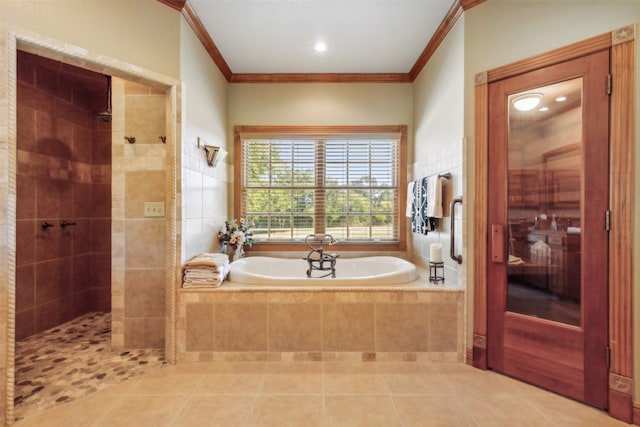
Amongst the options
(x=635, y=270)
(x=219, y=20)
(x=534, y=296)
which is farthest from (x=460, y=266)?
(x=219, y=20)

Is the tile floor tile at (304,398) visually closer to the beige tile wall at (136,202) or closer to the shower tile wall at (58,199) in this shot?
the beige tile wall at (136,202)

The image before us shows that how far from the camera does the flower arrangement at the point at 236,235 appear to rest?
108 inches

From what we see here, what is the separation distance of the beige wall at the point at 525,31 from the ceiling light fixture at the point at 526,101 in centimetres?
24

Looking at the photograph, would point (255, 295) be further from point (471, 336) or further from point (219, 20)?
point (219, 20)

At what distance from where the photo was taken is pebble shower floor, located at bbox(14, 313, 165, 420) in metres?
1.68

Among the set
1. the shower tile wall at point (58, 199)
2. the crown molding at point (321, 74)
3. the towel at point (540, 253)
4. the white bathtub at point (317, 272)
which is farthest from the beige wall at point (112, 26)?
the towel at point (540, 253)

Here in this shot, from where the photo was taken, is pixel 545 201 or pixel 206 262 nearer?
pixel 545 201

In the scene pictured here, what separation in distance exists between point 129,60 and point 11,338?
5.57ft

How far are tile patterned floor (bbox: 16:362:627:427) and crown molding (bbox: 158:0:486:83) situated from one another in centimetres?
254

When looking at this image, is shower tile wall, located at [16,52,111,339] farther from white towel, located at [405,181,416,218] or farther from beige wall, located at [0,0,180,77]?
white towel, located at [405,181,416,218]

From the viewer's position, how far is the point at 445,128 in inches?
92.2

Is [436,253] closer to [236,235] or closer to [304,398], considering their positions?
[304,398]

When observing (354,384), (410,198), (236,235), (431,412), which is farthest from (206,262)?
(410,198)

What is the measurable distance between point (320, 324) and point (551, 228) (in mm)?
1616
